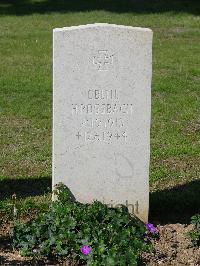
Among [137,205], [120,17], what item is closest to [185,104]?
[137,205]

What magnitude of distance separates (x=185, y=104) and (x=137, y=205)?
13.3 feet

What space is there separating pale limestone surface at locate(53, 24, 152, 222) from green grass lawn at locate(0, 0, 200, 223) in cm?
70

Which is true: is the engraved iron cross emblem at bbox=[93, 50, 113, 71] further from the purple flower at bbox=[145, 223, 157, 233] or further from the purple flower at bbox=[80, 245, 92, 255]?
the purple flower at bbox=[80, 245, 92, 255]

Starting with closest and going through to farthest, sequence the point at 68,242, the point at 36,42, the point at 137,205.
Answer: the point at 68,242, the point at 137,205, the point at 36,42

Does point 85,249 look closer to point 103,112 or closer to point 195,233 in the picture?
point 195,233

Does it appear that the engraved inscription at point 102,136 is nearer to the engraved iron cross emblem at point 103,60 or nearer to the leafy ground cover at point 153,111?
the engraved iron cross emblem at point 103,60

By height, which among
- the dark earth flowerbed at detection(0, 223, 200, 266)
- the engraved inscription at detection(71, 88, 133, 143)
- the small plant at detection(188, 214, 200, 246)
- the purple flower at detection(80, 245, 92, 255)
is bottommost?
the dark earth flowerbed at detection(0, 223, 200, 266)

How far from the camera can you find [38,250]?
15.1 feet

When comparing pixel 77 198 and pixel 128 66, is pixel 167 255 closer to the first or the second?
pixel 77 198

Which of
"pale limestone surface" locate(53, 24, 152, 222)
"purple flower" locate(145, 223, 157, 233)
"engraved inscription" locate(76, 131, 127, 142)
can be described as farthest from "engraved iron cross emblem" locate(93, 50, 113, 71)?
"purple flower" locate(145, 223, 157, 233)

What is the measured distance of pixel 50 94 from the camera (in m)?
9.57

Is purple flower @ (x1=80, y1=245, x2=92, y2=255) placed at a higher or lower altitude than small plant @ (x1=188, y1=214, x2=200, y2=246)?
higher

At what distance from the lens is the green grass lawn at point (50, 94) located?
656 centimetres

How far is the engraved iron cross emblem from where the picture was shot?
4.89m
